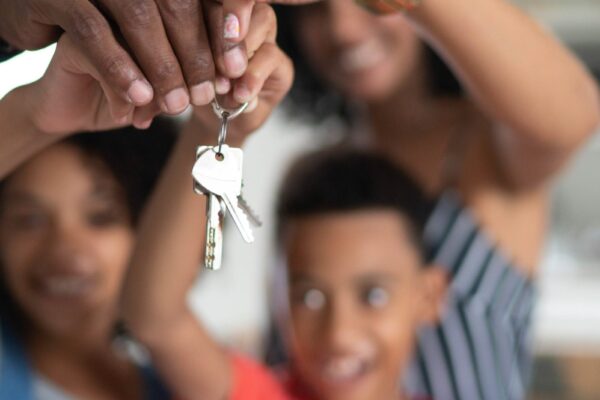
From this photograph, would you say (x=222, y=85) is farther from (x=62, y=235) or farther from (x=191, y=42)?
(x=62, y=235)

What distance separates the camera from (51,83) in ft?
1.34

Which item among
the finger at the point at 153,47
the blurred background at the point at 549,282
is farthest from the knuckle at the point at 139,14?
the blurred background at the point at 549,282

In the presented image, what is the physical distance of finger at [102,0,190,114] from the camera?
0.35 meters

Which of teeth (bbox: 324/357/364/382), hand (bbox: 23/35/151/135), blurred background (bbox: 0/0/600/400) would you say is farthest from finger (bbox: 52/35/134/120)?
blurred background (bbox: 0/0/600/400)

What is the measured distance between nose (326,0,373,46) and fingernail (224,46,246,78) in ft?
1.97

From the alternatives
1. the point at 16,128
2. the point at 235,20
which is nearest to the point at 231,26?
the point at 235,20

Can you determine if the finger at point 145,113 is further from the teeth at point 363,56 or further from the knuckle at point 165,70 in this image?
the teeth at point 363,56

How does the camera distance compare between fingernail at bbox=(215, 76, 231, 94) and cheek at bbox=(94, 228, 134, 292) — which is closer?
fingernail at bbox=(215, 76, 231, 94)

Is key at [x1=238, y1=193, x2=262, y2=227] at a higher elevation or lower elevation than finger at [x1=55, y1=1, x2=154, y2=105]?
lower

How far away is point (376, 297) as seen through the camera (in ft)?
3.05

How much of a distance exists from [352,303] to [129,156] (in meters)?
0.26

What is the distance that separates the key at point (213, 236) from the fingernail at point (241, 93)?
41mm

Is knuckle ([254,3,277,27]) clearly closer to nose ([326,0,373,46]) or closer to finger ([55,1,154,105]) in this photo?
finger ([55,1,154,105])

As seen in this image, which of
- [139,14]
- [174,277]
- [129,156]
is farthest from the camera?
[129,156]
